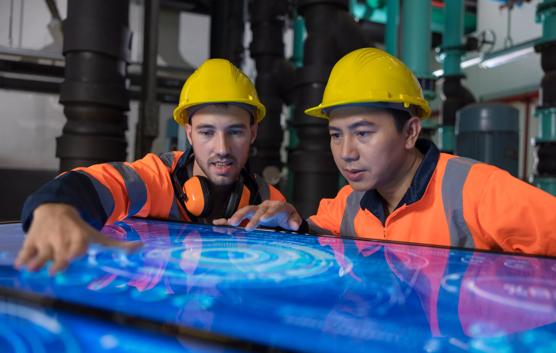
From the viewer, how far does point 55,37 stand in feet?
14.3

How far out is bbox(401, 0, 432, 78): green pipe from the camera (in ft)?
10.6

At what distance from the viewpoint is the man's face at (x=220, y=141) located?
137 cm

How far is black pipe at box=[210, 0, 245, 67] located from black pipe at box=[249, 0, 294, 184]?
0.77ft

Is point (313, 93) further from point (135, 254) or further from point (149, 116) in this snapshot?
point (135, 254)

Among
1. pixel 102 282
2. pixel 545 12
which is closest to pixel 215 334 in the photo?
pixel 102 282

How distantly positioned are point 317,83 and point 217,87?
4.30 feet

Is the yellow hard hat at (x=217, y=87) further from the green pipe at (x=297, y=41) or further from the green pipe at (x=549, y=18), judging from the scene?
the green pipe at (x=297, y=41)

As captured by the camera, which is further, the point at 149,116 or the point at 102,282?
the point at 149,116

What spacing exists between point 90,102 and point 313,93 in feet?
3.84

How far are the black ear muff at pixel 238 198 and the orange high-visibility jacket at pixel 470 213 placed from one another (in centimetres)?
36

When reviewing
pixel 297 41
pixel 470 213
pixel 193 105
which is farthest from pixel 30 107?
pixel 470 213

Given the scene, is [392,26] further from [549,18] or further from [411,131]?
[411,131]

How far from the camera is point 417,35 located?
10.6ft

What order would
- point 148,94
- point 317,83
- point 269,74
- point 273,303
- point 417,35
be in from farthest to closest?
1. point 269,74
2. point 417,35
3. point 148,94
4. point 317,83
5. point 273,303
